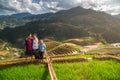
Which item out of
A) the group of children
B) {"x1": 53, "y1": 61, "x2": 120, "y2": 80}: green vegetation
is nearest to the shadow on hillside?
{"x1": 53, "y1": 61, "x2": 120, "y2": 80}: green vegetation

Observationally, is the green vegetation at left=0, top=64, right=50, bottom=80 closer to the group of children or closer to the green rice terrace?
the green rice terrace

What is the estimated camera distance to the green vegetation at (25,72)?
23.2 m

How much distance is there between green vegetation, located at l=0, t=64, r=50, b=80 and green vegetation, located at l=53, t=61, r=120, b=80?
143 cm

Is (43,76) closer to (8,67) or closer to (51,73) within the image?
(51,73)

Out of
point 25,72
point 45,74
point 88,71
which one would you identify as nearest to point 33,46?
point 25,72

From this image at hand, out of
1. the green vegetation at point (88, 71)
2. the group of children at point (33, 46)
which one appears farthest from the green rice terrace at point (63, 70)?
the group of children at point (33, 46)

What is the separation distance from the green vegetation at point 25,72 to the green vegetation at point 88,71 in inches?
56.2

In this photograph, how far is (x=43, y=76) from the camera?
907 inches

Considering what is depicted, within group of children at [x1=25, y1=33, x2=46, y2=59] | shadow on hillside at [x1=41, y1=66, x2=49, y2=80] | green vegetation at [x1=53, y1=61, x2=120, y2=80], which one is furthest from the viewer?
group of children at [x1=25, y1=33, x2=46, y2=59]

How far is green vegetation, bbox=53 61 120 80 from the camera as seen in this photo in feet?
75.8

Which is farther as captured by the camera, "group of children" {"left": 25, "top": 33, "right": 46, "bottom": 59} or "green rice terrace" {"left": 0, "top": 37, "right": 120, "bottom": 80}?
"group of children" {"left": 25, "top": 33, "right": 46, "bottom": 59}

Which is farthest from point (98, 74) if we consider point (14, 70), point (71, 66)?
→ point (14, 70)

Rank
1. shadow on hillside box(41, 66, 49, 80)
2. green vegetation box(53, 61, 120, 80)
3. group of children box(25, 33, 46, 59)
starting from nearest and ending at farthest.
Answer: shadow on hillside box(41, 66, 49, 80) < green vegetation box(53, 61, 120, 80) < group of children box(25, 33, 46, 59)

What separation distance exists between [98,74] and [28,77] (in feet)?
22.7
